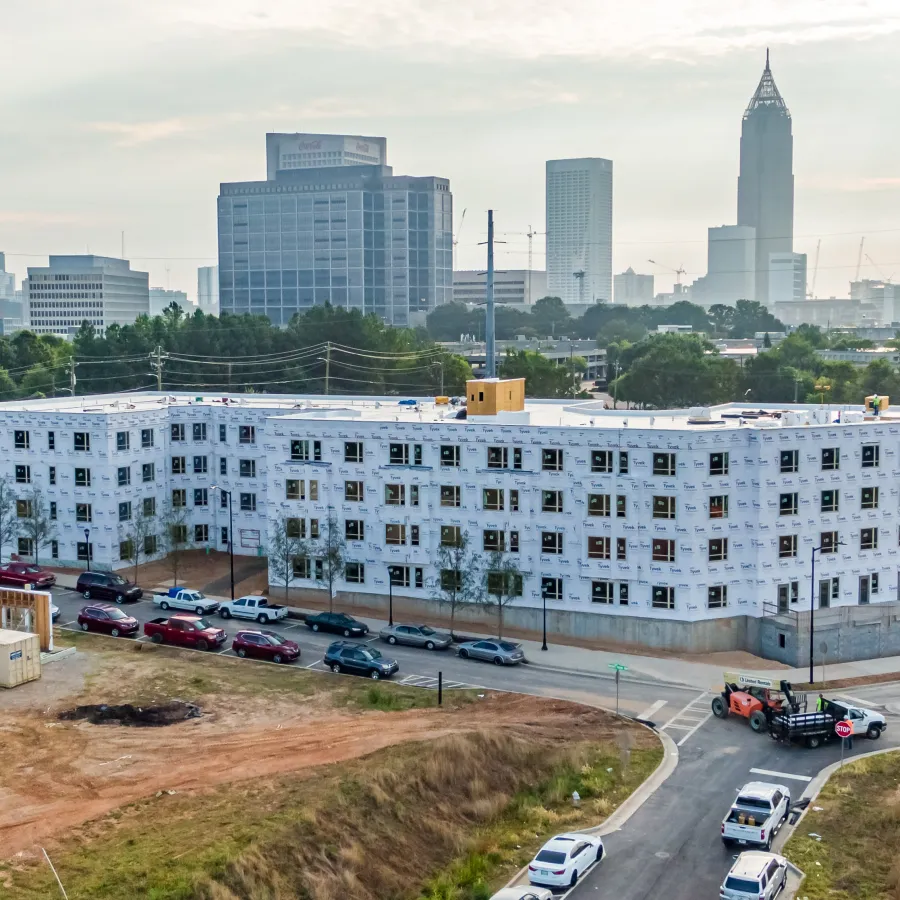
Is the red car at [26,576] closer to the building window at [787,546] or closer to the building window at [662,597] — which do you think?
the building window at [662,597]

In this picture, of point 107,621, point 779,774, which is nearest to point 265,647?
point 107,621

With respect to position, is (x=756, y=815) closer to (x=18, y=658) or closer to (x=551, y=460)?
(x=551, y=460)

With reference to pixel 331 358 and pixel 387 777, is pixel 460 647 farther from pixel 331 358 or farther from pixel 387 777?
pixel 331 358

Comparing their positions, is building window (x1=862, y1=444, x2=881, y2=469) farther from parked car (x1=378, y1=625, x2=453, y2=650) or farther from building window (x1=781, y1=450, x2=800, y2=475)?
parked car (x1=378, y1=625, x2=453, y2=650)

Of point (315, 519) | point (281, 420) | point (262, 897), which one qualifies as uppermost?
point (281, 420)

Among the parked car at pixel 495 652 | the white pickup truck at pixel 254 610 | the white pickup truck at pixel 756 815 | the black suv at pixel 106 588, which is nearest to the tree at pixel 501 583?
the parked car at pixel 495 652

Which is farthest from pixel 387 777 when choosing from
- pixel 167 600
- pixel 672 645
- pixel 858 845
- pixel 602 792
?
pixel 167 600
